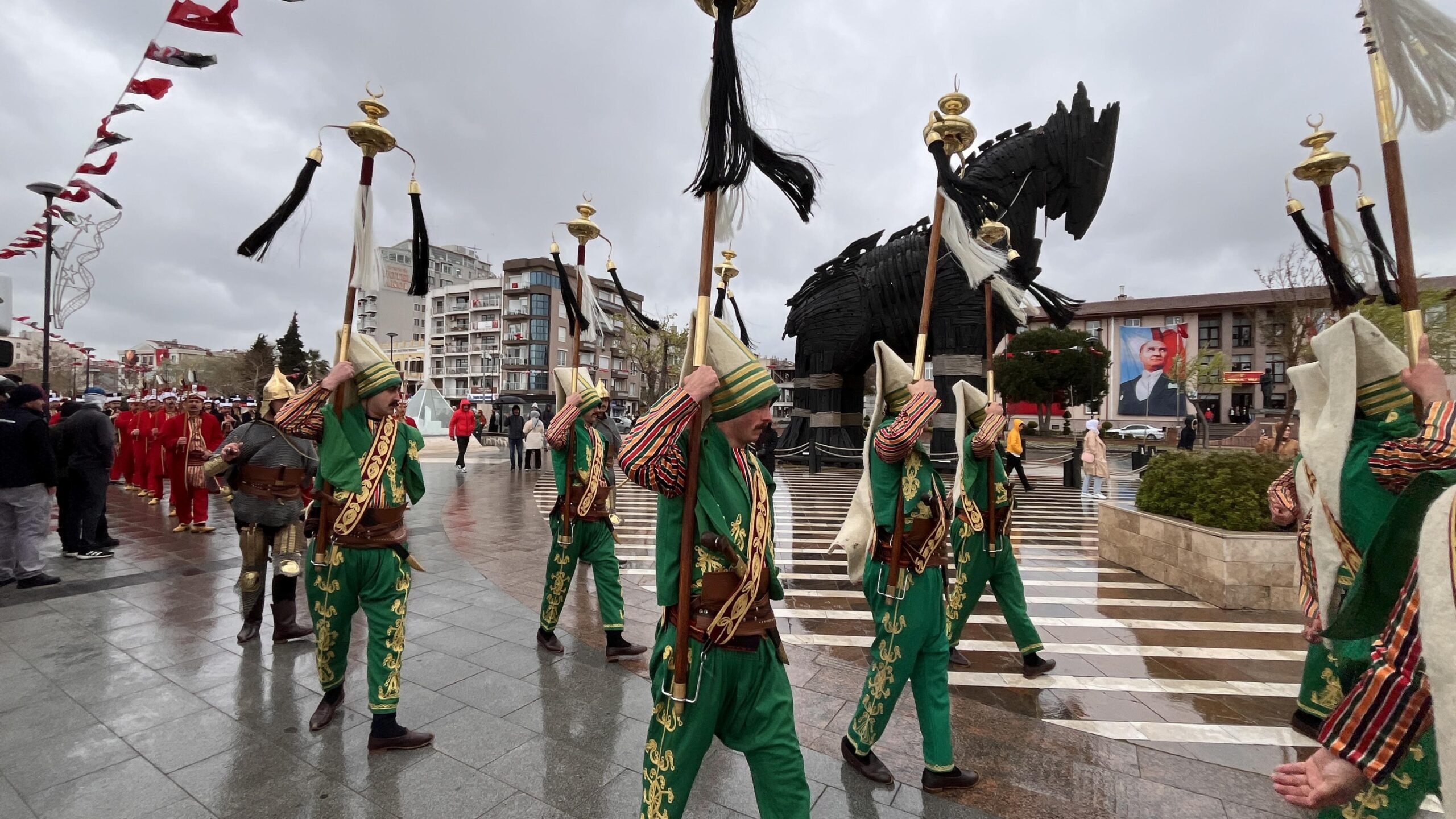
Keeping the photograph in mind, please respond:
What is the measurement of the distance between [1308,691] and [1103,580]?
3.61 m

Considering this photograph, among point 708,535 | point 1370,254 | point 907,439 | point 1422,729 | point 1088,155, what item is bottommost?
point 1422,729

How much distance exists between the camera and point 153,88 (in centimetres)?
640

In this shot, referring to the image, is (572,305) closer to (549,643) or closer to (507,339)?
(549,643)

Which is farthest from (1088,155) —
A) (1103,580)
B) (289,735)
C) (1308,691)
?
(289,735)

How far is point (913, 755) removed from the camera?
10.2 ft

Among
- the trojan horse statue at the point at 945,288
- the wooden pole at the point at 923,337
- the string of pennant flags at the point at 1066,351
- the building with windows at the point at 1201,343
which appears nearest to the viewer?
the wooden pole at the point at 923,337

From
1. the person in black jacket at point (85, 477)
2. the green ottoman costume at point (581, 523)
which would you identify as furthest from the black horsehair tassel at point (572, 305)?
the person in black jacket at point (85, 477)

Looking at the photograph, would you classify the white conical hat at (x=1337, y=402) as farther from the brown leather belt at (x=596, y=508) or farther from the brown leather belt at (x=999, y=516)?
the brown leather belt at (x=596, y=508)

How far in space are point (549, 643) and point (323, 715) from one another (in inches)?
55.7

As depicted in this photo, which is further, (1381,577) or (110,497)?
(110,497)

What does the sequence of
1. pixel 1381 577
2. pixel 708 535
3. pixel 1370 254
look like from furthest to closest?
pixel 1370 254 → pixel 708 535 → pixel 1381 577

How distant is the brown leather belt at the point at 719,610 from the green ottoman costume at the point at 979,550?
243 centimetres

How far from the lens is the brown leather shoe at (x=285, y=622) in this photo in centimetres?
450

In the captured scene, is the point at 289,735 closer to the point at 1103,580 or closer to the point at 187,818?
the point at 187,818
